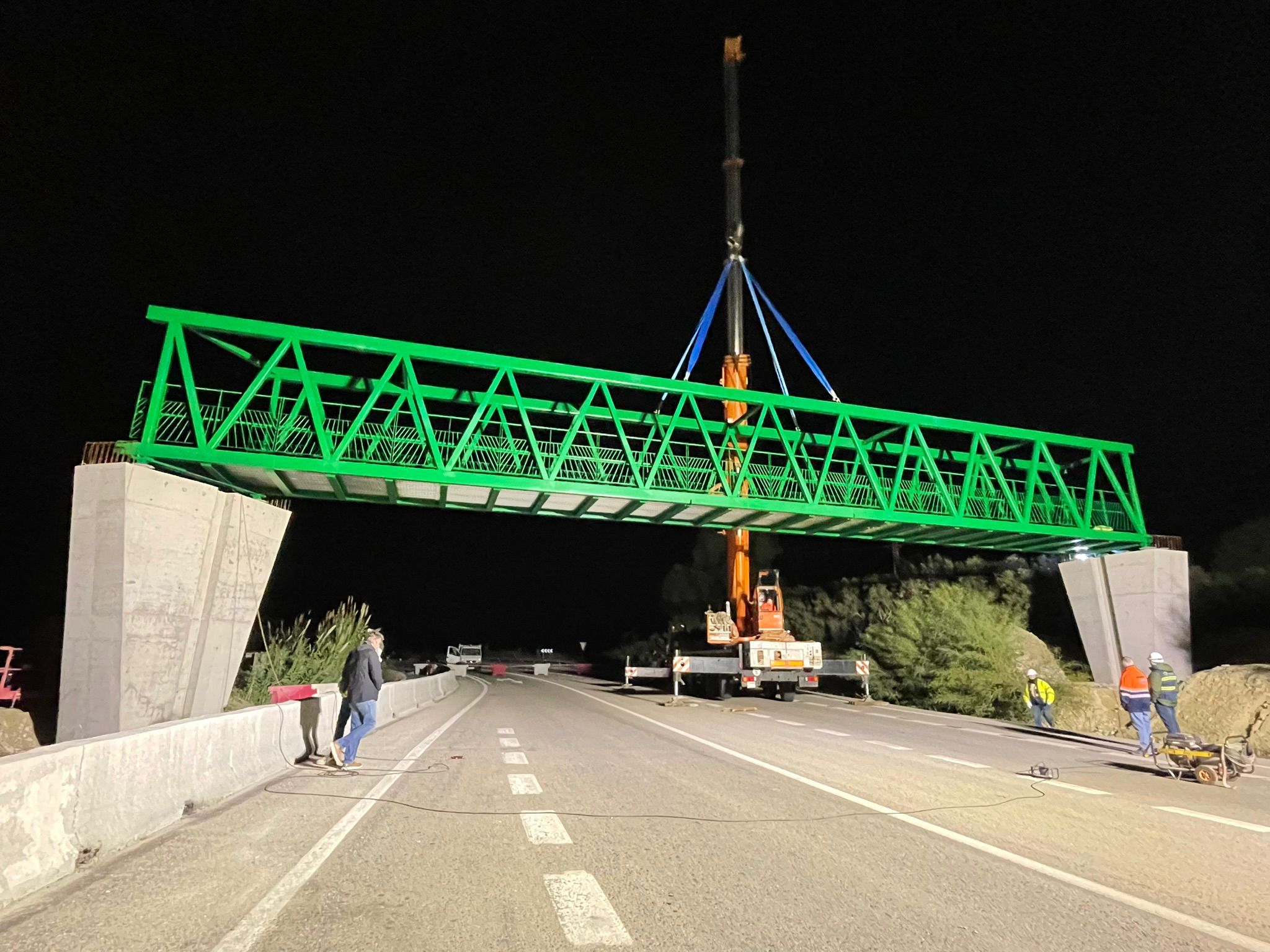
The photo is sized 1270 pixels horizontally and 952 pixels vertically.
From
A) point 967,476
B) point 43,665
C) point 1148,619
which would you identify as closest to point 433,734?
point 43,665

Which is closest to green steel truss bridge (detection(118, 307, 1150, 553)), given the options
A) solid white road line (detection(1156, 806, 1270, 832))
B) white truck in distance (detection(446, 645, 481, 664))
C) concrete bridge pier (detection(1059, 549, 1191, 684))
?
concrete bridge pier (detection(1059, 549, 1191, 684))

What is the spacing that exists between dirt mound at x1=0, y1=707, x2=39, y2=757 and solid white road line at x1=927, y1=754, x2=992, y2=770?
635 inches

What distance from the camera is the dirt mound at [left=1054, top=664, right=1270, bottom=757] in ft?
51.9

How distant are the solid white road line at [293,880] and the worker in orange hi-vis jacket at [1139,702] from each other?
35.6ft

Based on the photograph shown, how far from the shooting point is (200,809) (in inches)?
291

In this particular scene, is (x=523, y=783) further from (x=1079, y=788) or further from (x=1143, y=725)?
(x=1143, y=725)

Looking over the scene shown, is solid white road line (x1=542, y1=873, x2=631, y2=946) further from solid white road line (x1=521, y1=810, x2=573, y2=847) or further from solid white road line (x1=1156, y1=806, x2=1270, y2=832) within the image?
solid white road line (x1=1156, y1=806, x2=1270, y2=832)

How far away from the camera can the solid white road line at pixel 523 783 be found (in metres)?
8.77

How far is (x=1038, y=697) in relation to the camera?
61.1ft

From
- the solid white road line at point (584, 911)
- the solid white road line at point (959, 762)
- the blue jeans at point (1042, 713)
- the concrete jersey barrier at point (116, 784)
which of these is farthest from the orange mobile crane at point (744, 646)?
the solid white road line at point (584, 911)

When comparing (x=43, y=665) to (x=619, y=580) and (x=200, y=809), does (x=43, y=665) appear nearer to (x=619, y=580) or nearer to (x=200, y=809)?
(x=200, y=809)

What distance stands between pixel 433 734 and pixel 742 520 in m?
12.7

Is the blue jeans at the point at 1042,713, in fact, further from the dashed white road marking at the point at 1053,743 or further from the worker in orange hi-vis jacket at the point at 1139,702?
the worker in orange hi-vis jacket at the point at 1139,702

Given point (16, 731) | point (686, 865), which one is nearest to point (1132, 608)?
point (686, 865)
